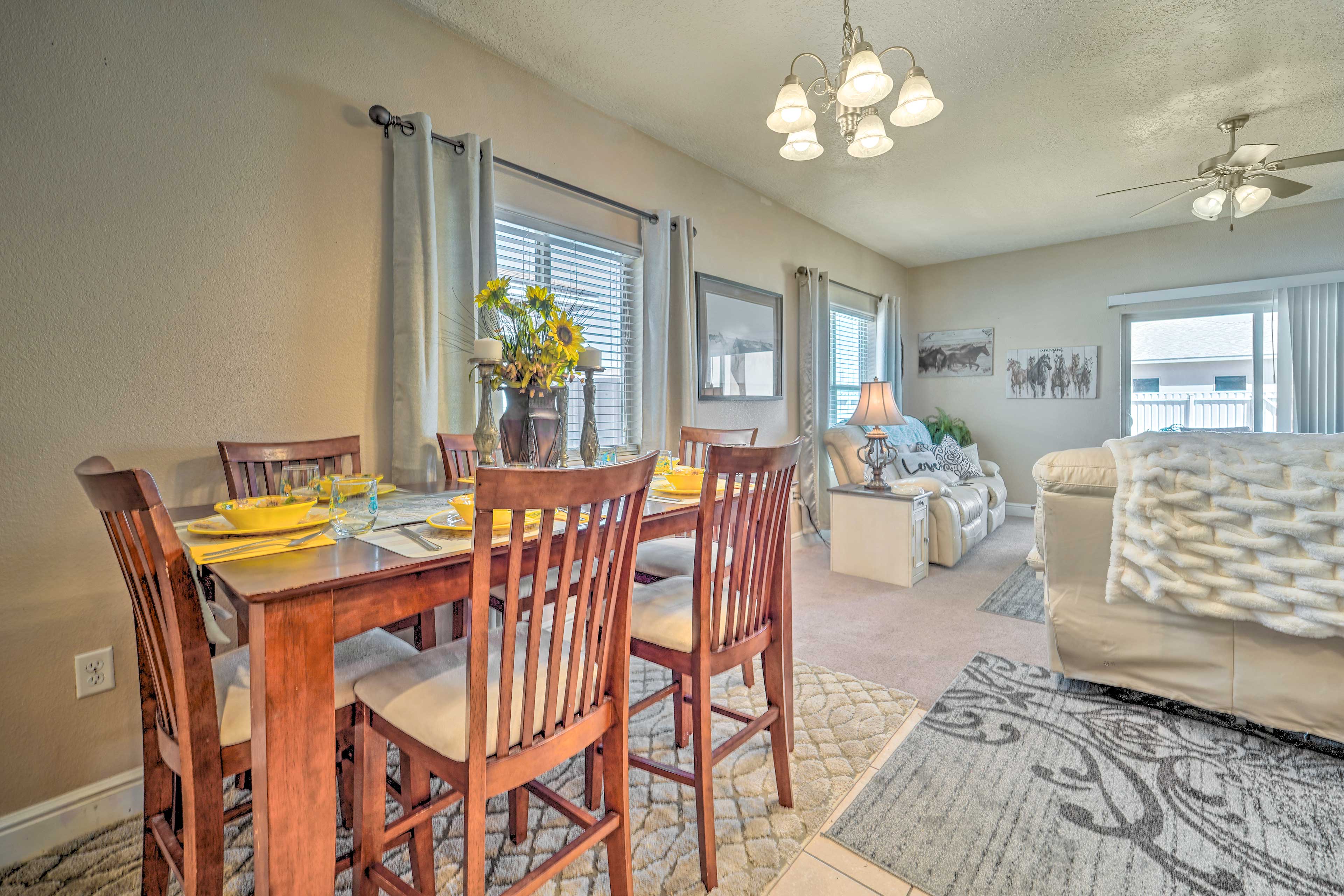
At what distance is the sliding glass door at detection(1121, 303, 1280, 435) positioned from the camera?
15.2ft

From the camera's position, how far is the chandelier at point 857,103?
1741 mm

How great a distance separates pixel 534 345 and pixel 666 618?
0.80 m

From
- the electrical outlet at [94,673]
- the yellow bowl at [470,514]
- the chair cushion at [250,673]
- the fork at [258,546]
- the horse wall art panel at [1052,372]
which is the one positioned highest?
the horse wall art panel at [1052,372]

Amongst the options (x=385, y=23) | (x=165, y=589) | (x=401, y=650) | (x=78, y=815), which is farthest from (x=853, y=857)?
(x=385, y=23)

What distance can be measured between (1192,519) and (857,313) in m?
3.94

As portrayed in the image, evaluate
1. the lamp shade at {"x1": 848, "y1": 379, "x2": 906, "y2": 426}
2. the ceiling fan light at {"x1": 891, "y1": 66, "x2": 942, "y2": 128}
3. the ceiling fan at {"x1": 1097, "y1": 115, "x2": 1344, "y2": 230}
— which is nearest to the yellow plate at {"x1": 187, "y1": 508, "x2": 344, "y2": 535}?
the ceiling fan light at {"x1": 891, "y1": 66, "x2": 942, "y2": 128}

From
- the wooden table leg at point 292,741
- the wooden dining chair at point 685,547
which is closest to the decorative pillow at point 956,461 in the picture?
the wooden dining chair at point 685,547

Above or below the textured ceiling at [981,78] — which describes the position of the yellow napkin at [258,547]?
below

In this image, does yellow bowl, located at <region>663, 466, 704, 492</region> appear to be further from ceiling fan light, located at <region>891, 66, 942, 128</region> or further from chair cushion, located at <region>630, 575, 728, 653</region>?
ceiling fan light, located at <region>891, 66, 942, 128</region>

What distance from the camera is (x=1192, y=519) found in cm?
170

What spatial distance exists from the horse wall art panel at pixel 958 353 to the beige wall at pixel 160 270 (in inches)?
209

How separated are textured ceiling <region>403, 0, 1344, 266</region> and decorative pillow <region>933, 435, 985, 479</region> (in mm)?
1982

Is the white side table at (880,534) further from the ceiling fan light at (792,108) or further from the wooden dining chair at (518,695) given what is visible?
the wooden dining chair at (518,695)

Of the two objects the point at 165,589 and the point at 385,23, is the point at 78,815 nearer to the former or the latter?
the point at 165,589
